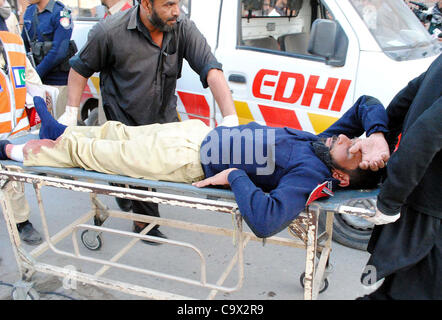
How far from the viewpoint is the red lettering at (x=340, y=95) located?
2703 mm

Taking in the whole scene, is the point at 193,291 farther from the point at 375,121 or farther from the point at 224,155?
the point at 375,121

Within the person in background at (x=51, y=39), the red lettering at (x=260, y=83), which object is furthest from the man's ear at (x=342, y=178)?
the person in background at (x=51, y=39)

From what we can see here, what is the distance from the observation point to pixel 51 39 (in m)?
4.10

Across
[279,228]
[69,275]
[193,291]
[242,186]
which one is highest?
[242,186]

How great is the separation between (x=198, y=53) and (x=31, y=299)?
1.90 meters

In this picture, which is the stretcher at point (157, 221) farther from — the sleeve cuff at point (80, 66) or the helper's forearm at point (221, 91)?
the helper's forearm at point (221, 91)

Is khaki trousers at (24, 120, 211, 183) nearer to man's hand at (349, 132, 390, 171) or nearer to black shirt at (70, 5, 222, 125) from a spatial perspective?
black shirt at (70, 5, 222, 125)

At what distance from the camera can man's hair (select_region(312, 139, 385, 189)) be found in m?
1.89

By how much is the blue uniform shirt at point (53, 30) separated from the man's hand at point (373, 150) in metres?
3.29

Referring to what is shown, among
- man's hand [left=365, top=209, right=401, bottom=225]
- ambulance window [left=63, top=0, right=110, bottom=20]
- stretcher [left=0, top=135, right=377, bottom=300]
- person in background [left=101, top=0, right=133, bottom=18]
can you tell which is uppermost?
person in background [left=101, top=0, right=133, bottom=18]

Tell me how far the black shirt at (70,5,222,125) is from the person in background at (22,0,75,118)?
4.70 feet

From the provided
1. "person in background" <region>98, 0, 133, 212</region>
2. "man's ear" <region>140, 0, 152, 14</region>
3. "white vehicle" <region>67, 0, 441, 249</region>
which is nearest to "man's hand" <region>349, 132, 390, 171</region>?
"white vehicle" <region>67, 0, 441, 249</region>

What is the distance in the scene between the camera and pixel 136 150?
86.2 inches
